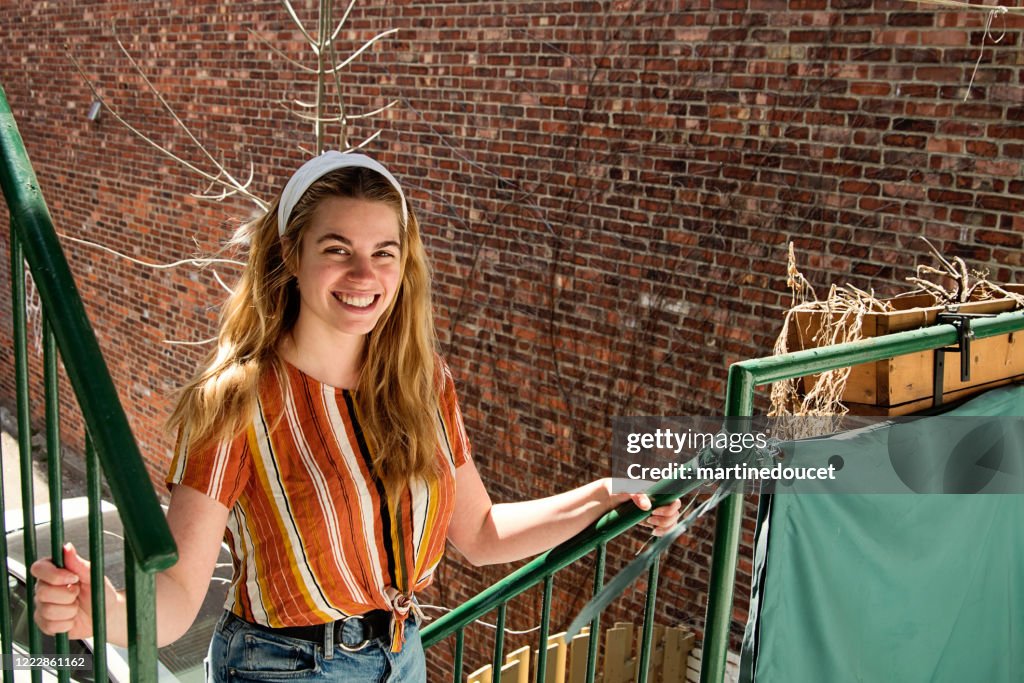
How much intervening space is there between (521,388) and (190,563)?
15.0 ft

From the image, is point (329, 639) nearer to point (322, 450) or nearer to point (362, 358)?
point (322, 450)

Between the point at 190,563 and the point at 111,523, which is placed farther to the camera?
the point at 111,523

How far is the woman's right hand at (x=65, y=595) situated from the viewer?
150 centimetres

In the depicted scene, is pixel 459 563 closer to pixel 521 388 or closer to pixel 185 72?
pixel 521 388

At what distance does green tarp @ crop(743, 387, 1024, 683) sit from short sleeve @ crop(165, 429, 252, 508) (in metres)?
1.03

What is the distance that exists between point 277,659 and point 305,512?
277mm

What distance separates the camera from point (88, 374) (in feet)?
4.39

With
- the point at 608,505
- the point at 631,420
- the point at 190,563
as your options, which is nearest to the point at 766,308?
the point at 631,420

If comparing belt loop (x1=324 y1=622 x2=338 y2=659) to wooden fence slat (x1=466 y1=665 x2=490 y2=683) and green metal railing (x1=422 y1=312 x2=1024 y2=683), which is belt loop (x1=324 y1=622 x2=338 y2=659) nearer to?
green metal railing (x1=422 y1=312 x2=1024 y2=683)

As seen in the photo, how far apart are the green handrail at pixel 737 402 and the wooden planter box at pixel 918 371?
0.78 ft

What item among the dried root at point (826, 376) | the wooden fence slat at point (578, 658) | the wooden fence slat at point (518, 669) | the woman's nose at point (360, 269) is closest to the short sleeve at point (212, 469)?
the woman's nose at point (360, 269)

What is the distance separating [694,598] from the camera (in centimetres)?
528

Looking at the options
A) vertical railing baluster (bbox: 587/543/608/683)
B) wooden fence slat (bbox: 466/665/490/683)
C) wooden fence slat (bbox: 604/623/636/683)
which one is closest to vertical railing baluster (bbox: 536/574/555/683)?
vertical railing baluster (bbox: 587/543/608/683)

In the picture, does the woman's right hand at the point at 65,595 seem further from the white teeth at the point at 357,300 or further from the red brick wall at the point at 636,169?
the red brick wall at the point at 636,169
